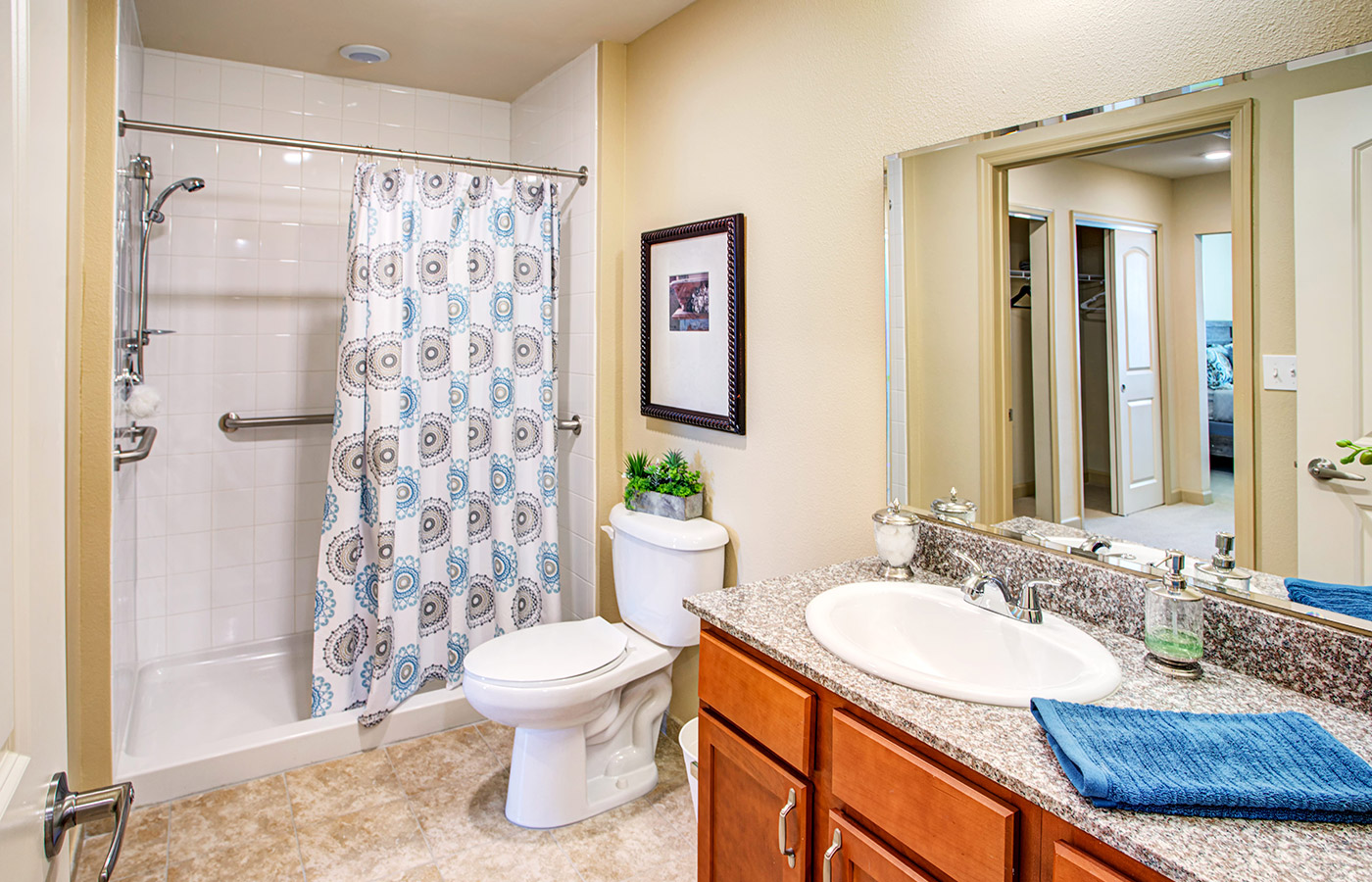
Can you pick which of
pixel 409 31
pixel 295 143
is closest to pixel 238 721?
pixel 295 143

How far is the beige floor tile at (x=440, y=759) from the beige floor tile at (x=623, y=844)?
0.44 metres

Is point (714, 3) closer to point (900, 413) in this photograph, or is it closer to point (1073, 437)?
point (900, 413)

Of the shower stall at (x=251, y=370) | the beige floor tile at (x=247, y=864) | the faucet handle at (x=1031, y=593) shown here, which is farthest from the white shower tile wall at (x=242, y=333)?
the faucet handle at (x=1031, y=593)

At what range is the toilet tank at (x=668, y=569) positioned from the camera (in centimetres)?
Result: 234

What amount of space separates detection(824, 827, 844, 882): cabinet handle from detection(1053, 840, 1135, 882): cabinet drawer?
38 centimetres

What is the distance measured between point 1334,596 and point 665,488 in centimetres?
166

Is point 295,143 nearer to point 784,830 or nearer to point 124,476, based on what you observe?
point 124,476

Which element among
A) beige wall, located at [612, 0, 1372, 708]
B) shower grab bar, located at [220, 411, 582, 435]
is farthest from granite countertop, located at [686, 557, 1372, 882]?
shower grab bar, located at [220, 411, 582, 435]

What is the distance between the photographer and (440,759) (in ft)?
8.30

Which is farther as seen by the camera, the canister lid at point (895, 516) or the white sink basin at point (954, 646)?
the canister lid at point (895, 516)

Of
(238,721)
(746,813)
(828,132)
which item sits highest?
(828,132)

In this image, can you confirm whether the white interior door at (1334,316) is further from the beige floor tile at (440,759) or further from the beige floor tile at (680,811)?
the beige floor tile at (440,759)

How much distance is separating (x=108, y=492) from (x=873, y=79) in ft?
7.14

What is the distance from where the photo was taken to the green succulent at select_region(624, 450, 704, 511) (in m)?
2.47
